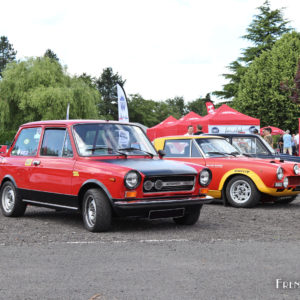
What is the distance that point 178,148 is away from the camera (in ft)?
41.5

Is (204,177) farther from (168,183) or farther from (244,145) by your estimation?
(244,145)

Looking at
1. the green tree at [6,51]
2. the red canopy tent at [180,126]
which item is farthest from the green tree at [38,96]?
the green tree at [6,51]

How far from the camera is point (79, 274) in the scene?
207 inches

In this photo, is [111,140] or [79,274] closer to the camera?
[79,274]

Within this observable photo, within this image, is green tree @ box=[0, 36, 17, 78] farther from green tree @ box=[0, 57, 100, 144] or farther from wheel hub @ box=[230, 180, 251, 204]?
wheel hub @ box=[230, 180, 251, 204]

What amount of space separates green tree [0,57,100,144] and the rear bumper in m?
40.4

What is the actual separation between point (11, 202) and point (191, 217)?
3.28 metres

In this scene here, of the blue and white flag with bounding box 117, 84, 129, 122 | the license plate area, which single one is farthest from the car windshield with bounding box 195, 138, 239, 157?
the blue and white flag with bounding box 117, 84, 129, 122

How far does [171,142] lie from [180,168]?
15.0ft

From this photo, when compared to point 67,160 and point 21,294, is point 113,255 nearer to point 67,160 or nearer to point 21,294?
point 21,294

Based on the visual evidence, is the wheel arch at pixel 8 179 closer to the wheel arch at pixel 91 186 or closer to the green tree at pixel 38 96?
the wheel arch at pixel 91 186

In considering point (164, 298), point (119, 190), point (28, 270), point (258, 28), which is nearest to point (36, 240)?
point (119, 190)

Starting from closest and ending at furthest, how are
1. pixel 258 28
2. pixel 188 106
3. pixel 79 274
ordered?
pixel 79 274 → pixel 258 28 → pixel 188 106

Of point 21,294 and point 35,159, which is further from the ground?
point 35,159
